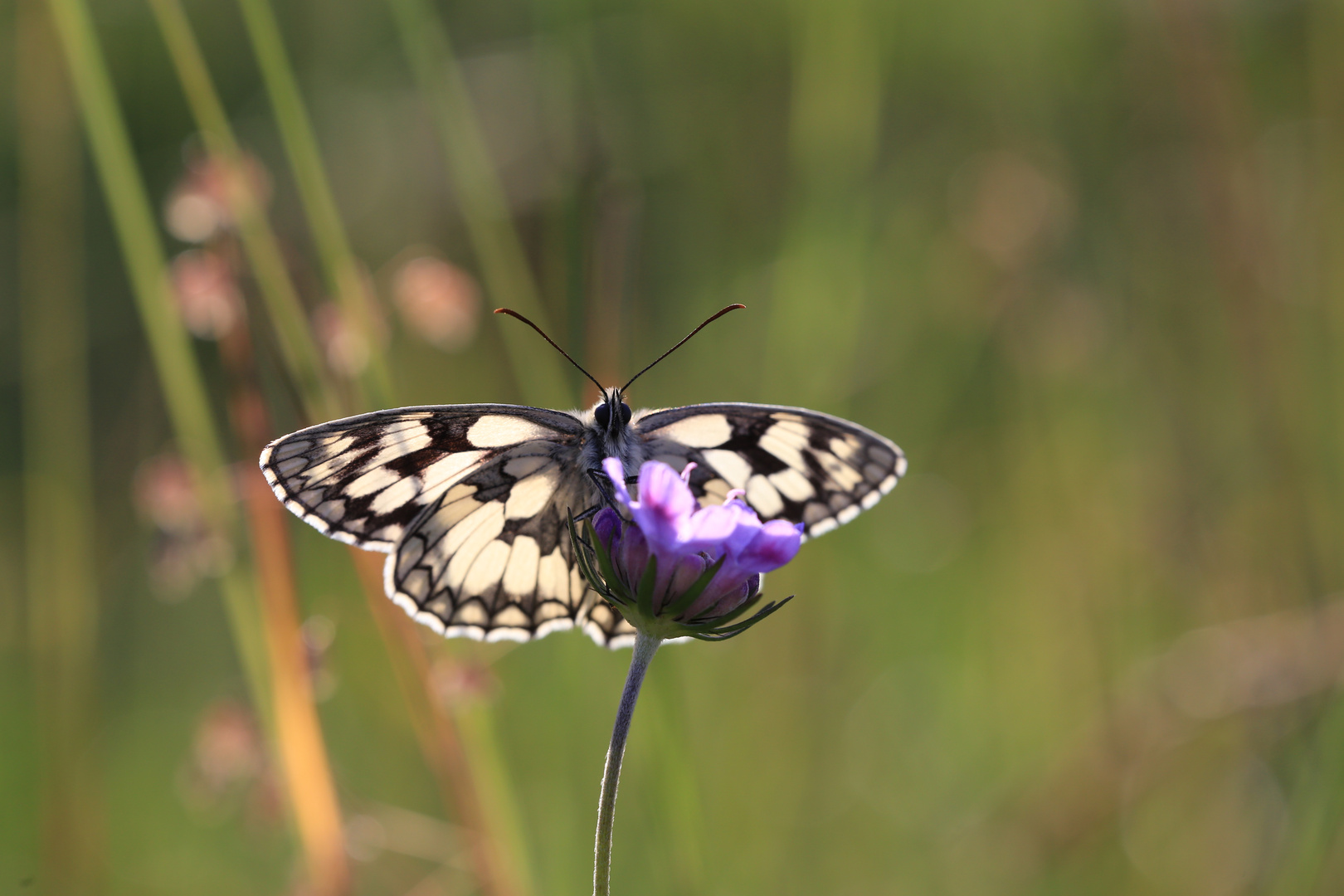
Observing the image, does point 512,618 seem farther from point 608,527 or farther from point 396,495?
point 608,527

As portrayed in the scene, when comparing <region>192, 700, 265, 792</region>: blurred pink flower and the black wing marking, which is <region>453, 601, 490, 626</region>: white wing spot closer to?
the black wing marking

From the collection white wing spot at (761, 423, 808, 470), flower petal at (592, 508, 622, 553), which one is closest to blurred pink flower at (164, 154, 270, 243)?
flower petal at (592, 508, 622, 553)

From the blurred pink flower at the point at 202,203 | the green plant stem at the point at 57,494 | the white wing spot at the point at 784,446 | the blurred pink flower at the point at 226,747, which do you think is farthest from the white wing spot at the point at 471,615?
the green plant stem at the point at 57,494

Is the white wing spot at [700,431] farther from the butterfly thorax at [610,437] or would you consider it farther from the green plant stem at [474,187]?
the green plant stem at [474,187]

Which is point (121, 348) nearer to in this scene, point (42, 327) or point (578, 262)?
point (42, 327)

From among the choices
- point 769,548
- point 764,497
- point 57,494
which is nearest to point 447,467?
point 764,497

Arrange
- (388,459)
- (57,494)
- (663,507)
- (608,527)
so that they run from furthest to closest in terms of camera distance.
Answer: (57,494) → (388,459) → (608,527) → (663,507)
